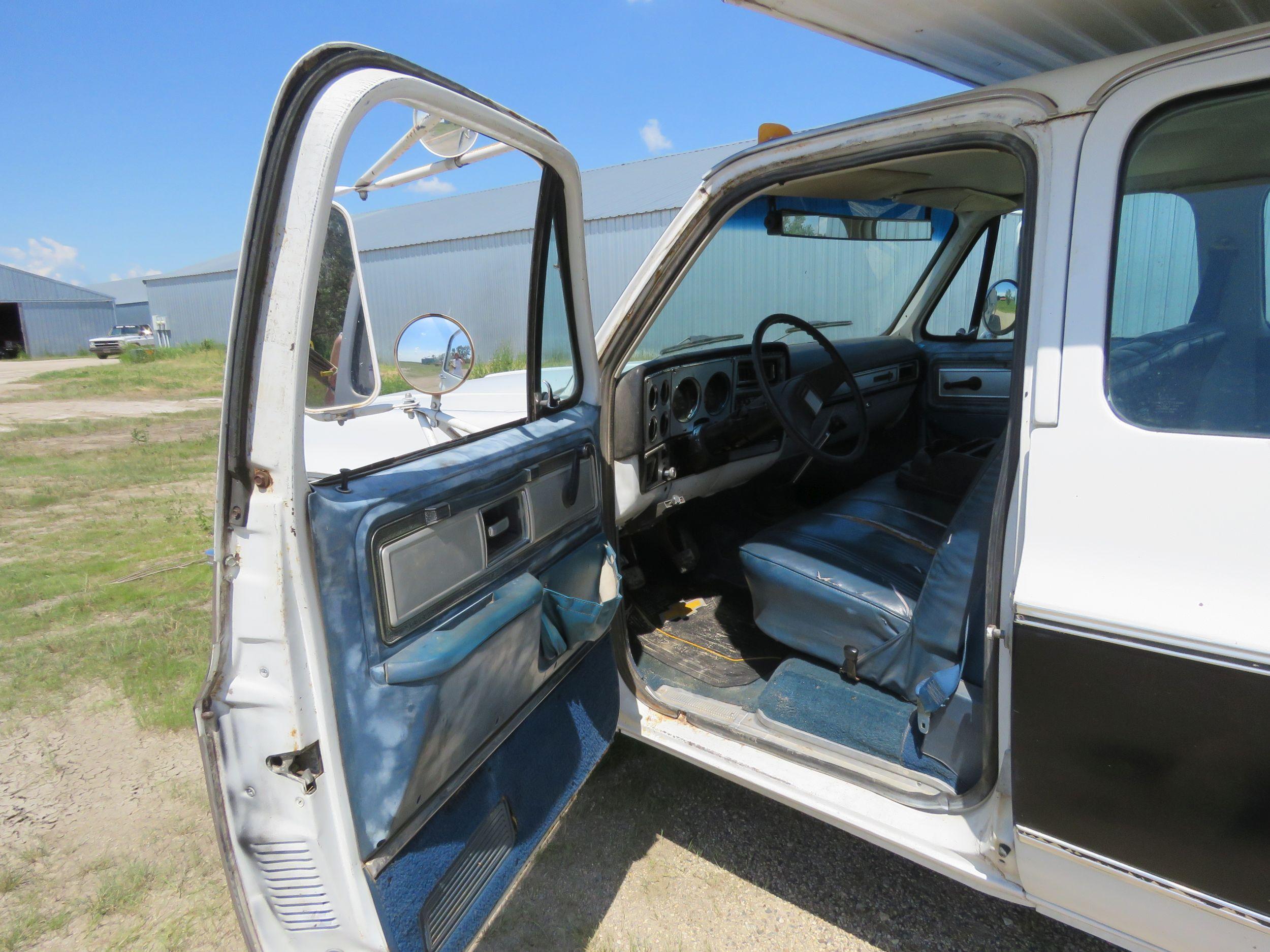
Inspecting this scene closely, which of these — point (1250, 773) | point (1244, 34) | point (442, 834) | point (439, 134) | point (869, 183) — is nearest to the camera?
point (1250, 773)

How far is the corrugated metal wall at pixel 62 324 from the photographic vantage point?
33.1m

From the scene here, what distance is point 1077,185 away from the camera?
1.35 m

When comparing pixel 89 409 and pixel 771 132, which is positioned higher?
pixel 771 132

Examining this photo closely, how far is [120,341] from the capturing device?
31.1 meters

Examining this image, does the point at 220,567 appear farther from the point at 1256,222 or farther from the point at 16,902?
the point at 1256,222

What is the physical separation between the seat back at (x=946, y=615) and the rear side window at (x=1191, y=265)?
52cm

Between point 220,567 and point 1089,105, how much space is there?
67.3 inches

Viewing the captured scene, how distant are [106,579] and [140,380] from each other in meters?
15.3

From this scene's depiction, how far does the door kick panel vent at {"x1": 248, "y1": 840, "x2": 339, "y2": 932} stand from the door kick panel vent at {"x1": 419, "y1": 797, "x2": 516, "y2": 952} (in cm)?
18

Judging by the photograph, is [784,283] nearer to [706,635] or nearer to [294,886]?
[706,635]

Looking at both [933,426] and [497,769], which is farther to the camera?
[933,426]

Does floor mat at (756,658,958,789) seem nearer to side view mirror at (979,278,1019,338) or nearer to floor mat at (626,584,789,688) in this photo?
floor mat at (626,584,789,688)

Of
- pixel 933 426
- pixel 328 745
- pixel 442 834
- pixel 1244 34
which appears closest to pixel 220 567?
pixel 328 745

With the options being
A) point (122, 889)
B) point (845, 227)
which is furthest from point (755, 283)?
point (122, 889)
